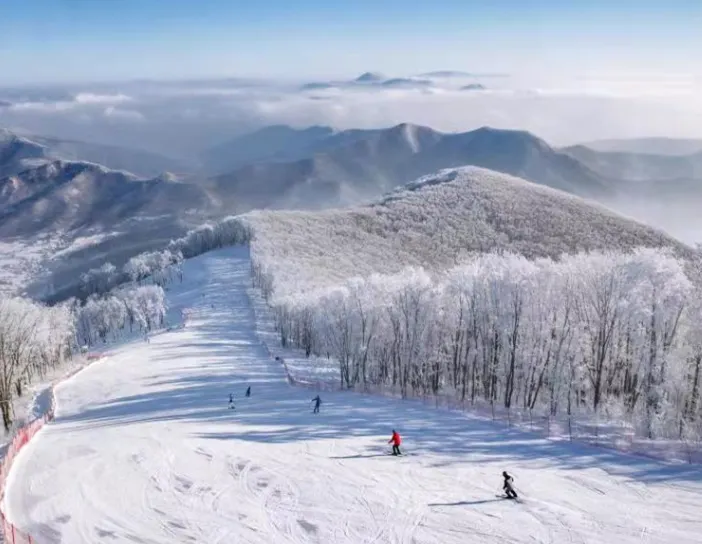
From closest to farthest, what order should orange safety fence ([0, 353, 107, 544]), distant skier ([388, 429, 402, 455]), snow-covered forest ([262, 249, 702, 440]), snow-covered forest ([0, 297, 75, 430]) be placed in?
orange safety fence ([0, 353, 107, 544]) < distant skier ([388, 429, 402, 455]) < snow-covered forest ([262, 249, 702, 440]) < snow-covered forest ([0, 297, 75, 430])

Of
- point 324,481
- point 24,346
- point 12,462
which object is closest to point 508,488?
point 324,481

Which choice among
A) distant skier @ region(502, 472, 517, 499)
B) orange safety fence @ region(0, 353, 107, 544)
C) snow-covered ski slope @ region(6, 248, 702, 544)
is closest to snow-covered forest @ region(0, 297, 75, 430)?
orange safety fence @ region(0, 353, 107, 544)

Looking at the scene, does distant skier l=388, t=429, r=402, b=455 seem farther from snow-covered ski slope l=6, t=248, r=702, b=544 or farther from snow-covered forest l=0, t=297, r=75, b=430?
snow-covered forest l=0, t=297, r=75, b=430

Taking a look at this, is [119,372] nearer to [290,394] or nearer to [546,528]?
[290,394]

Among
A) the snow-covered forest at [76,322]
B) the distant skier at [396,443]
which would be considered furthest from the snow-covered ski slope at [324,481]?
the snow-covered forest at [76,322]

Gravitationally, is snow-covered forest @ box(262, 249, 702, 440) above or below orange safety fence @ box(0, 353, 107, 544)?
above

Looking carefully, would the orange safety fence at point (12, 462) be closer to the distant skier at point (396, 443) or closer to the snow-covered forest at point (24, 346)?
the snow-covered forest at point (24, 346)
